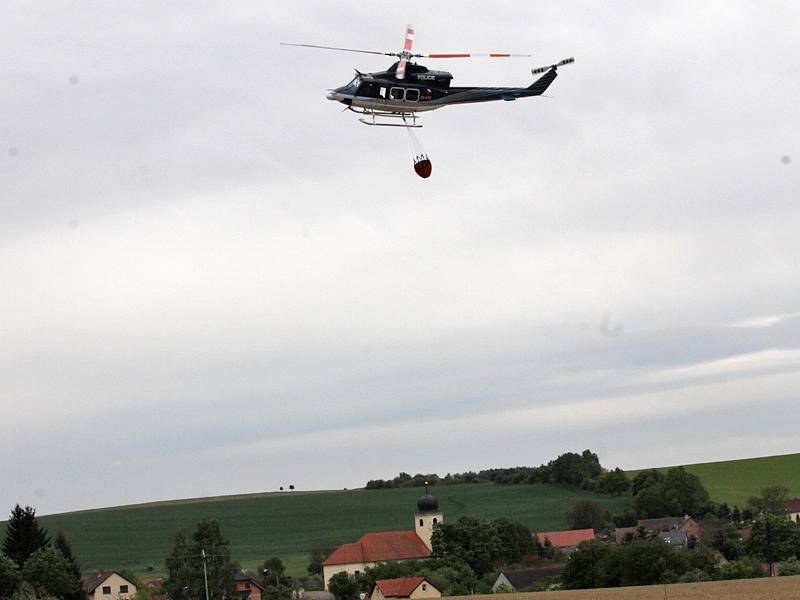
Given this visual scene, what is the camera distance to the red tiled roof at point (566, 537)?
481ft

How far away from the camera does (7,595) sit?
275 feet

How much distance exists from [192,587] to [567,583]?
26.7 metres

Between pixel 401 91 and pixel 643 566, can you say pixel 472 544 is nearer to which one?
pixel 643 566

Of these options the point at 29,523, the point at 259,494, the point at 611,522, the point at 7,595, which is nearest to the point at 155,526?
the point at 259,494

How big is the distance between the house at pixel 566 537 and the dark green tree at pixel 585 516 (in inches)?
258

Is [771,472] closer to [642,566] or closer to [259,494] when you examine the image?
[259,494]

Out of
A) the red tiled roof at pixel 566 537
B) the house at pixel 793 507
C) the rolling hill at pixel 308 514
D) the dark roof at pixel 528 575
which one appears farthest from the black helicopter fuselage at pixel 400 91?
the house at pixel 793 507

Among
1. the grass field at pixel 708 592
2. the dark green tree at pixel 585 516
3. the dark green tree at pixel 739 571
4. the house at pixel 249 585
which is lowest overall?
the grass field at pixel 708 592

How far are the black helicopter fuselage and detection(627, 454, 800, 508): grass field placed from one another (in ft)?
418

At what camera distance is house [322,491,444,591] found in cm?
13512

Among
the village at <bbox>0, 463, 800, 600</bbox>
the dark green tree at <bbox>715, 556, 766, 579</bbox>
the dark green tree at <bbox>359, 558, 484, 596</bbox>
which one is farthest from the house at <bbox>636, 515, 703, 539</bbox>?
the dark green tree at <bbox>715, 556, 766, 579</bbox>

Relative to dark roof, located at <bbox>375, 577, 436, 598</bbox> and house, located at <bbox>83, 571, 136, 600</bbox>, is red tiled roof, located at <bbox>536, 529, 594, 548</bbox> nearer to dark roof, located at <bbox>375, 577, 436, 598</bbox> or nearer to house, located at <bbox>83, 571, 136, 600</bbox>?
dark roof, located at <bbox>375, 577, 436, 598</bbox>

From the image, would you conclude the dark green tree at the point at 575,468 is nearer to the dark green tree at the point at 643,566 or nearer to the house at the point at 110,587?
the house at the point at 110,587

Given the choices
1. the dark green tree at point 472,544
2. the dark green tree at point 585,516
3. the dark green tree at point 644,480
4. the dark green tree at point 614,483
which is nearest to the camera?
the dark green tree at point 472,544
